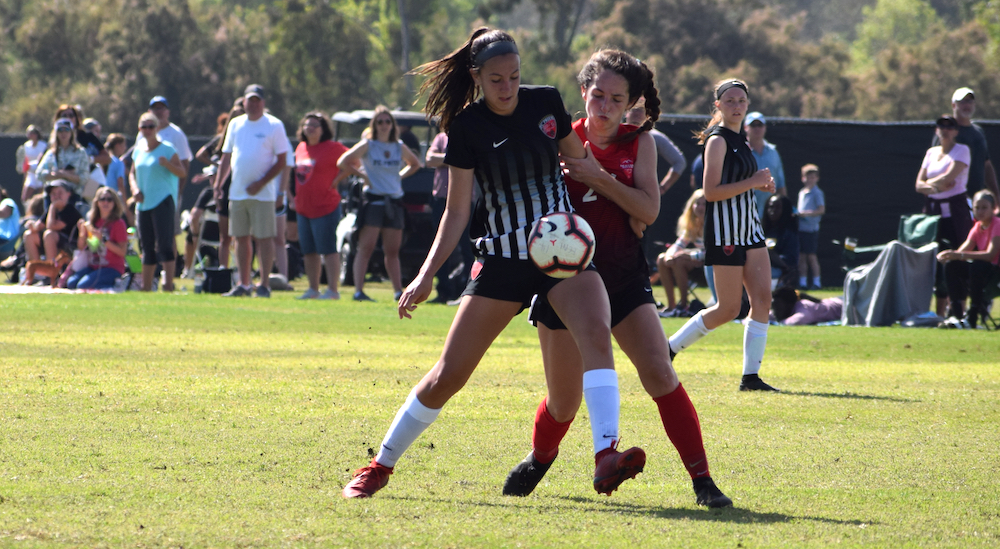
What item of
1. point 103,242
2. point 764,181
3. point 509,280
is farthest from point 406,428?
point 103,242

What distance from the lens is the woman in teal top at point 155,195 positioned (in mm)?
15766

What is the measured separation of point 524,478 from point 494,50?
164 centimetres

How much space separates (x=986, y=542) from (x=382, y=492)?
7.15 ft

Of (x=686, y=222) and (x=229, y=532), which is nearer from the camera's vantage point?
(x=229, y=532)

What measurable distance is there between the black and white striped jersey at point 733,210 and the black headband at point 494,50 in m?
3.62

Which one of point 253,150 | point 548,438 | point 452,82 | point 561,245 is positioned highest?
point 253,150

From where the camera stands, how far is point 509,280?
15.2 ft

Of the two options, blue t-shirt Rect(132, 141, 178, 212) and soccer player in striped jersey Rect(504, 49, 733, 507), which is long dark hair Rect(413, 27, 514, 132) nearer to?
soccer player in striped jersey Rect(504, 49, 733, 507)

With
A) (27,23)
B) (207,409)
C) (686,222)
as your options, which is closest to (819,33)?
(27,23)

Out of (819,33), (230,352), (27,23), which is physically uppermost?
(819,33)

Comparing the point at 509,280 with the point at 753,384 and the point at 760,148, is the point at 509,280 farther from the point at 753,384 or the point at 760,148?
the point at 760,148

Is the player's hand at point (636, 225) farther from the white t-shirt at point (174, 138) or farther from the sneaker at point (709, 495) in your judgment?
the white t-shirt at point (174, 138)

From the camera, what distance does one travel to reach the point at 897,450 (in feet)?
19.8

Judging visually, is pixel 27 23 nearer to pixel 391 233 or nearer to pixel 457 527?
pixel 391 233
